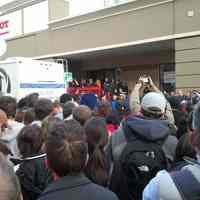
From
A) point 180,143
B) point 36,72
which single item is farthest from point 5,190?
point 36,72

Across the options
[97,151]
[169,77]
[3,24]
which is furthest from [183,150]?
[169,77]

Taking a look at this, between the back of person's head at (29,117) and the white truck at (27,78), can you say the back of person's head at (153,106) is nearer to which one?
the back of person's head at (29,117)

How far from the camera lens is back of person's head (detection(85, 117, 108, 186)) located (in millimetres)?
3350

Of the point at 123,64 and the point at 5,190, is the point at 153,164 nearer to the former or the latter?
the point at 5,190

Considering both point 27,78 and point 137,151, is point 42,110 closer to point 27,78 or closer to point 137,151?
point 137,151

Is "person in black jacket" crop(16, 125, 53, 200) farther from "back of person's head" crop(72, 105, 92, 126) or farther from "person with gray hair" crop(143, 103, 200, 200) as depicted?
"person with gray hair" crop(143, 103, 200, 200)

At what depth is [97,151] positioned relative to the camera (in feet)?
11.3

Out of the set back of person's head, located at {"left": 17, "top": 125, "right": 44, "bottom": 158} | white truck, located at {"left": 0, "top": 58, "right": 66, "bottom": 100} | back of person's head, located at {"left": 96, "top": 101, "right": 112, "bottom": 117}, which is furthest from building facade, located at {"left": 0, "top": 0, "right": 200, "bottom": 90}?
back of person's head, located at {"left": 17, "top": 125, "right": 44, "bottom": 158}

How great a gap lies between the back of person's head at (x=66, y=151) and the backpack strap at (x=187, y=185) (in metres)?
0.58

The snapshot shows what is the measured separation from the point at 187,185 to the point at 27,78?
11.0 metres

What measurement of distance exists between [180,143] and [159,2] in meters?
14.1

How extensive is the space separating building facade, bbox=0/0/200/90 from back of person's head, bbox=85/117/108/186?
1186 cm

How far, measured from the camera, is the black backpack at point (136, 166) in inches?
129

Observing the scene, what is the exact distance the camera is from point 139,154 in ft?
10.8
